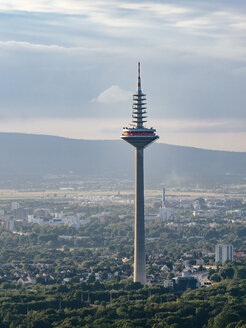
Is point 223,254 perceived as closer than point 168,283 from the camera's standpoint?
No

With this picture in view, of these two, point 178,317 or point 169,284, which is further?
point 169,284

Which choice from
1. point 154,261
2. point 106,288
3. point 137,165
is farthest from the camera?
point 154,261

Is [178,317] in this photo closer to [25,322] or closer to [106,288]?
[25,322]

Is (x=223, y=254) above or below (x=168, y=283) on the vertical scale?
above

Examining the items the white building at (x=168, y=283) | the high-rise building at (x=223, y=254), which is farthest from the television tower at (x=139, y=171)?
the high-rise building at (x=223, y=254)

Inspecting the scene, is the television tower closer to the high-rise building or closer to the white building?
the white building

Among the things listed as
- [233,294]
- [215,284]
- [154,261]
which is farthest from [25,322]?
[154,261]

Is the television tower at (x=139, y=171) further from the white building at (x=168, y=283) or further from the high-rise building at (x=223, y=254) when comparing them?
the high-rise building at (x=223, y=254)

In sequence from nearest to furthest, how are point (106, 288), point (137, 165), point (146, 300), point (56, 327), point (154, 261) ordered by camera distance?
point (56, 327) → point (146, 300) → point (106, 288) → point (137, 165) → point (154, 261)
